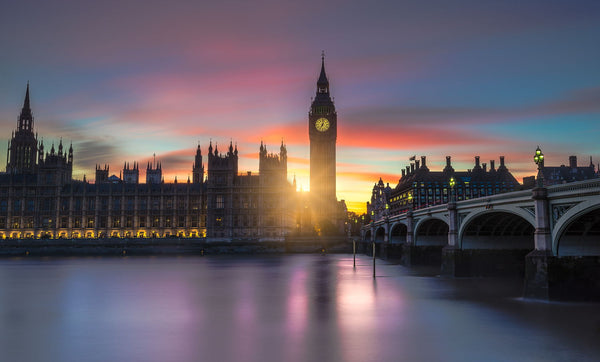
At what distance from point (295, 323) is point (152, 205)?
117 meters

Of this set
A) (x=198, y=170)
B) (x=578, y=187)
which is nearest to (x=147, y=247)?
(x=198, y=170)

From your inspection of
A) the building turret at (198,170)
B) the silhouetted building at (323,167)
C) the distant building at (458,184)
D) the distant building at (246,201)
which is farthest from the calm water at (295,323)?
the building turret at (198,170)

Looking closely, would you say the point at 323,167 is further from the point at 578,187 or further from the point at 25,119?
the point at 578,187

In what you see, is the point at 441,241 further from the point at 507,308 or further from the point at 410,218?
the point at 507,308

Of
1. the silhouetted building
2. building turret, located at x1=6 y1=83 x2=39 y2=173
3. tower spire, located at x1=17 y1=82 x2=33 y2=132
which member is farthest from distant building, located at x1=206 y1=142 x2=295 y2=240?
tower spire, located at x1=17 y1=82 x2=33 y2=132

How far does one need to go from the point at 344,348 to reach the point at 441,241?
50.9 m

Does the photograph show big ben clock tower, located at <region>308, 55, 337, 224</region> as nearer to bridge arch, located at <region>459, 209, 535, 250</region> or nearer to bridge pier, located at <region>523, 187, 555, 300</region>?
bridge arch, located at <region>459, 209, 535, 250</region>

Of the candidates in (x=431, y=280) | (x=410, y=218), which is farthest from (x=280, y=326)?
(x=410, y=218)

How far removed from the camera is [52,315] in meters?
31.2

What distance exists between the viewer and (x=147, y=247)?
11350 cm

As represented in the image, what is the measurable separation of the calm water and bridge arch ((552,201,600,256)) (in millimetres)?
4083

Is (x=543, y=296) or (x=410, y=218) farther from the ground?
(x=410, y=218)

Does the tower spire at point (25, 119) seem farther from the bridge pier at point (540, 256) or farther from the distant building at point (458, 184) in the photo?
the bridge pier at point (540, 256)

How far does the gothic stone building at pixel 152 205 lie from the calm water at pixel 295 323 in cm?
8359
